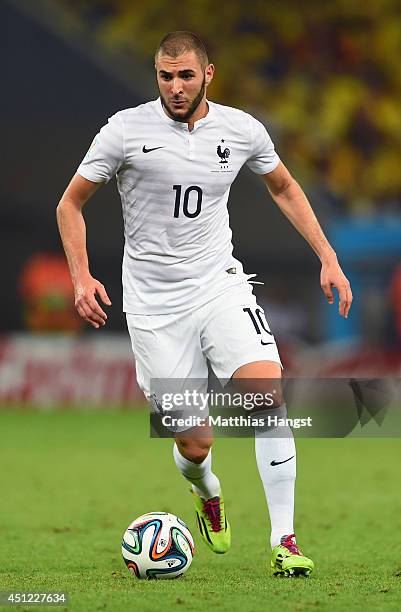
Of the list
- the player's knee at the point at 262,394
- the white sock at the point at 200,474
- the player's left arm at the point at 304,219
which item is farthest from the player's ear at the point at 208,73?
the white sock at the point at 200,474

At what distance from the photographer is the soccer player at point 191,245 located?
572cm

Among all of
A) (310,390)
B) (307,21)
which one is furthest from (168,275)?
(307,21)

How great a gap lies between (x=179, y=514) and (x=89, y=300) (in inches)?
118

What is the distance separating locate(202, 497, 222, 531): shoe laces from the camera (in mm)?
6457

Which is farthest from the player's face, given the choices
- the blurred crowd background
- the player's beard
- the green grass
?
the blurred crowd background

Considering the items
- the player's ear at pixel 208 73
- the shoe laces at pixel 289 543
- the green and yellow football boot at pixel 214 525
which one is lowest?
the shoe laces at pixel 289 543

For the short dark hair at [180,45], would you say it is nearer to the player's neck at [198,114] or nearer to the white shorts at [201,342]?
the player's neck at [198,114]

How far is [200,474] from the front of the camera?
20.8 feet

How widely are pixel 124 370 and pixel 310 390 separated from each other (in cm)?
250

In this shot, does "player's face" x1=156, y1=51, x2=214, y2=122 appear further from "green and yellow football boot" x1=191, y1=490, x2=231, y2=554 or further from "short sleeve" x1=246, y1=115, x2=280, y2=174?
"green and yellow football boot" x1=191, y1=490, x2=231, y2=554

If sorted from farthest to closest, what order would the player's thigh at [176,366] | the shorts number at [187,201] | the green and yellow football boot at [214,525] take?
the green and yellow football boot at [214,525]
the player's thigh at [176,366]
the shorts number at [187,201]

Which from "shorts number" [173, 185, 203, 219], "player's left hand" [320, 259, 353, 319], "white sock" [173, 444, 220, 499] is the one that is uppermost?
"shorts number" [173, 185, 203, 219]

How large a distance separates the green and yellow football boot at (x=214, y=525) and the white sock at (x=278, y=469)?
0.75 metres

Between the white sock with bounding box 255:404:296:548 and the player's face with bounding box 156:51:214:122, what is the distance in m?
1.40
